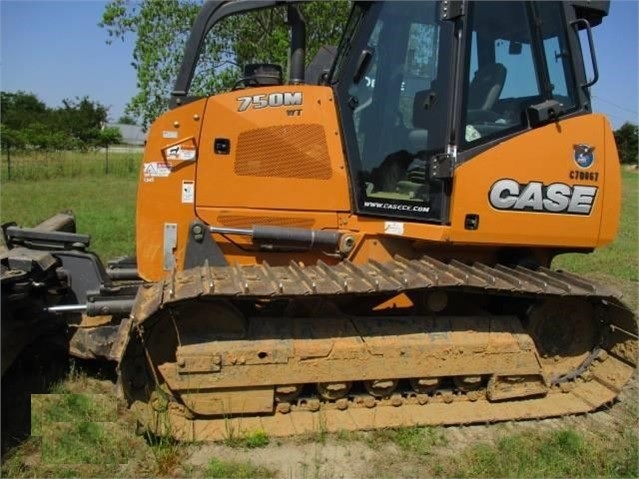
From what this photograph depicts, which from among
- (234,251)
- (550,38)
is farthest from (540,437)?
(550,38)

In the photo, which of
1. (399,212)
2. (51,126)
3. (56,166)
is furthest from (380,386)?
(51,126)

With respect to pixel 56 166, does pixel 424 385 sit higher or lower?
lower

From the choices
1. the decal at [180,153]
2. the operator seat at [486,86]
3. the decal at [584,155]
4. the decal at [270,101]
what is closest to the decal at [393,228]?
the operator seat at [486,86]

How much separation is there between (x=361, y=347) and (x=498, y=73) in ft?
6.61

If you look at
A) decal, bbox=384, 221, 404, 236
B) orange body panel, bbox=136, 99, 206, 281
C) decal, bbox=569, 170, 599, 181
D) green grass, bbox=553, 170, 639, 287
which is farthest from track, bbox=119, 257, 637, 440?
green grass, bbox=553, 170, 639, 287

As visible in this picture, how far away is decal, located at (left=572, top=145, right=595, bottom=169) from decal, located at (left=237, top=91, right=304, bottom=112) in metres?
1.86

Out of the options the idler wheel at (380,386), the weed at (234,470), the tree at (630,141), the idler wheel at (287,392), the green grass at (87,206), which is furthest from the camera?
the tree at (630,141)

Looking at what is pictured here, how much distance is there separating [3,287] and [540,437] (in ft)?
11.4

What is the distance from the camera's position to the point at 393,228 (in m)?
4.14

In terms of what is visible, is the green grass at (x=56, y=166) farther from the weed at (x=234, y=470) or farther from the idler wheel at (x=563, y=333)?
the idler wheel at (x=563, y=333)

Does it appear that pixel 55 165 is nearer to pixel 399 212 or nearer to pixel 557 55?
pixel 399 212

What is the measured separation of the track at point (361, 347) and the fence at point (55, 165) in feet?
58.2

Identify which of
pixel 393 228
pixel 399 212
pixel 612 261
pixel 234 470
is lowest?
pixel 234 470

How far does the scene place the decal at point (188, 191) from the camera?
4211 mm
